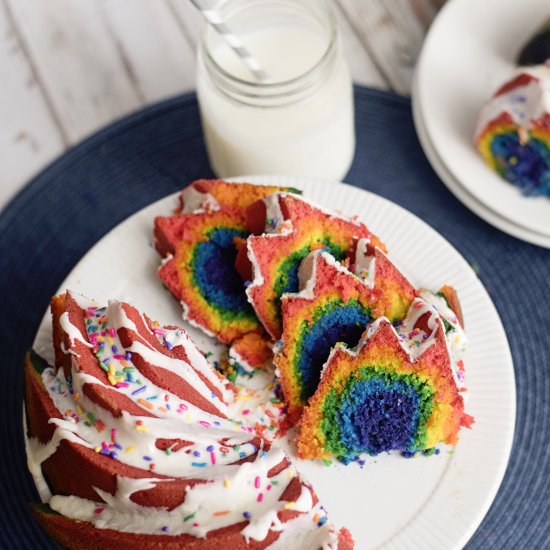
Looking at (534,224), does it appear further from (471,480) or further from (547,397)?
(471,480)

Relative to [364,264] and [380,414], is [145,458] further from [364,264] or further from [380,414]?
[364,264]

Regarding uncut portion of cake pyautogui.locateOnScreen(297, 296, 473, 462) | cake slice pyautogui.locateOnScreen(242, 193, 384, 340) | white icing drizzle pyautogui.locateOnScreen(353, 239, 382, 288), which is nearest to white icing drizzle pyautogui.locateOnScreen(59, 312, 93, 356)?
cake slice pyautogui.locateOnScreen(242, 193, 384, 340)

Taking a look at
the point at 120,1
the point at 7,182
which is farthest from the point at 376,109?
the point at 7,182

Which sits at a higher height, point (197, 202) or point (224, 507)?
point (197, 202)

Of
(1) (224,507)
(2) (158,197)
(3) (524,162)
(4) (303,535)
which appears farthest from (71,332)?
(3) (524,162)

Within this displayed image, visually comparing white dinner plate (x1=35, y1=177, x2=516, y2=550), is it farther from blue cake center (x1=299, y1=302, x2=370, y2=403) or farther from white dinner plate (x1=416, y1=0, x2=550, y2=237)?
white dinner plate (x1=416, y1=0, x2=550, y2=237)

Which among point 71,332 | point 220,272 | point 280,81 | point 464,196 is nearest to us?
point 71,332

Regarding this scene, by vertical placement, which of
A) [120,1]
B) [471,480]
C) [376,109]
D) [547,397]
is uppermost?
[120,1]

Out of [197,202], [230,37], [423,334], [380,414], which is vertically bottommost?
[380,414]
